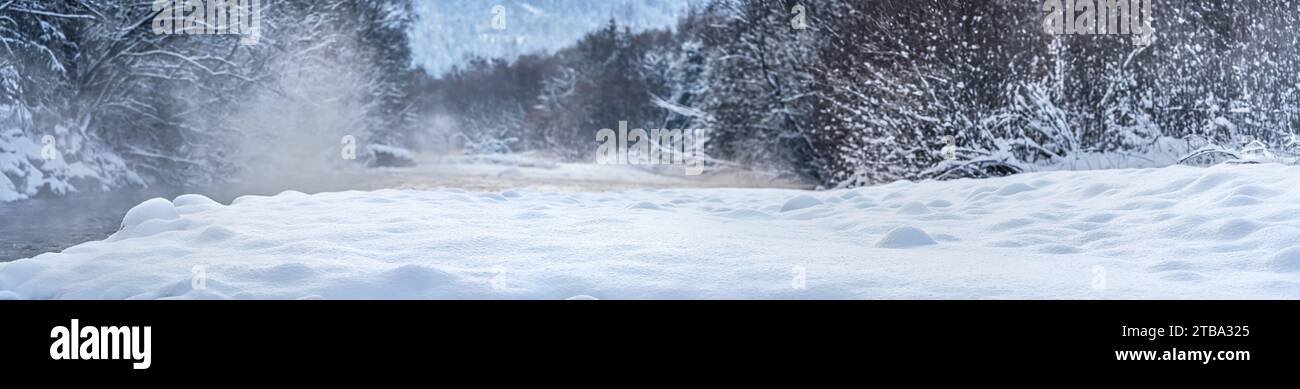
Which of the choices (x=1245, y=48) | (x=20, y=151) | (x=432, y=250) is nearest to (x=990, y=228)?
(x=432, y=250)

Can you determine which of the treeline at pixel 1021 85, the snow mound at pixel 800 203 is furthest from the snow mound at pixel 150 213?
the treeline at pixel 1021 85

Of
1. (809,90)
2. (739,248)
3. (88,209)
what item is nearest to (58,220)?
(88,209)

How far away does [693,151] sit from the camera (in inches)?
845

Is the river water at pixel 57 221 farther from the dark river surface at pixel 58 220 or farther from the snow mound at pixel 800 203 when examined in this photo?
the snow mound at pixel 800 203

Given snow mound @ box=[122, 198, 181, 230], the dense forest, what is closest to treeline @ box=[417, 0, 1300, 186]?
the dense forest

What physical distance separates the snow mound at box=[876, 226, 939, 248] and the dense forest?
470 cm

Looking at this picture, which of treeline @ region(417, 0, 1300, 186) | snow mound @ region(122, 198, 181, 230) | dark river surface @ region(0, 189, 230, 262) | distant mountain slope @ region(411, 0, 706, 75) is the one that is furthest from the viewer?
distant mountain slope @ region(411, 0, 706, 75)

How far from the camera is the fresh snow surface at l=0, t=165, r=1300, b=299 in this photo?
13.3 feet

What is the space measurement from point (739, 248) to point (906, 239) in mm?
929

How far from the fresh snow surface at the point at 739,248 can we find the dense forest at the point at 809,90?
11.3 ft

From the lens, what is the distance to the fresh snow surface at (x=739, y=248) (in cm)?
405

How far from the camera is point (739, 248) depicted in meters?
5.20

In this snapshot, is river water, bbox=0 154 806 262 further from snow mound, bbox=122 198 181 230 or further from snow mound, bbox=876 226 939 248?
snow mound, bbox=876 226 939 248
